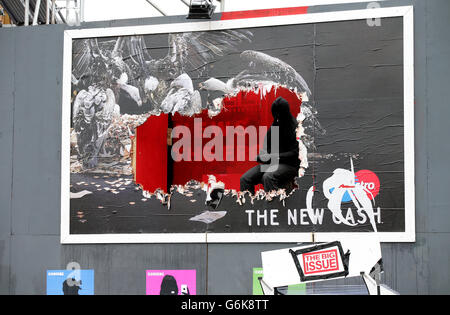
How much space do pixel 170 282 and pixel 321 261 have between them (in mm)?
2183

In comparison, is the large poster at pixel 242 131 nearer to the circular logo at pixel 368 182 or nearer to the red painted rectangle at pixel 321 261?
the circular logo at pixel 368 182

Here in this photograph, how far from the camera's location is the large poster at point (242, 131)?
7590 mm

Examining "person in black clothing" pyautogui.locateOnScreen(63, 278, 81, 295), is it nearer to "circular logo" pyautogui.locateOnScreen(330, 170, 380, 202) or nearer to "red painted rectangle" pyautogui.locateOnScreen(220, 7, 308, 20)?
"circular logo" pyautogui.locateOnScreen(330, 170, 380, 202)

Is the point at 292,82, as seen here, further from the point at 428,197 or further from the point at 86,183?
the point at 86,183

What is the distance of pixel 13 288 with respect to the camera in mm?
8328

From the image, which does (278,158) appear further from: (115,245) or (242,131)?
(115,245)

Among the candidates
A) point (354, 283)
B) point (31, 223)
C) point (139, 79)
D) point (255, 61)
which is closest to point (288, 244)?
point (354, 283)

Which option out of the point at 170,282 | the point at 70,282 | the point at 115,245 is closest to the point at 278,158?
the point at 170,282

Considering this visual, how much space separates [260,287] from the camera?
7.75 meters

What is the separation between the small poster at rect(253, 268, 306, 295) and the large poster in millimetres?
490

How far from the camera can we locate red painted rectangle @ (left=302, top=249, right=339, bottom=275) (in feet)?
24.8

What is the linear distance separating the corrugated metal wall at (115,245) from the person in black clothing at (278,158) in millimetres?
899

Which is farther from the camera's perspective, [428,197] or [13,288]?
[13,288]

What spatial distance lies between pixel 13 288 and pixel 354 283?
5.05 m
